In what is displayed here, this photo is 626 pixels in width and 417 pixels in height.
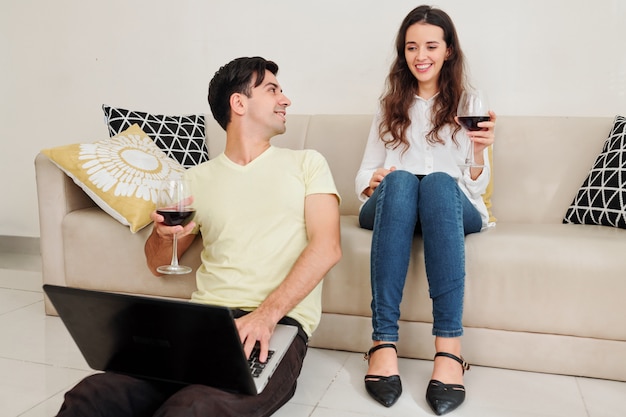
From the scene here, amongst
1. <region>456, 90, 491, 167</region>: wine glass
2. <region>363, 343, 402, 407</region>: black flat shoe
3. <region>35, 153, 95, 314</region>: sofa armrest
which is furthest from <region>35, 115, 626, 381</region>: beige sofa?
<region>456, 90, 491, 167</region>: wine glass

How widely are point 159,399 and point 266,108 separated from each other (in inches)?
32.0

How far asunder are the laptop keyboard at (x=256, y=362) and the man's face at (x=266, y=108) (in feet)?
2.10

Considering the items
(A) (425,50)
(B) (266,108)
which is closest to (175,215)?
(B) (266,108)

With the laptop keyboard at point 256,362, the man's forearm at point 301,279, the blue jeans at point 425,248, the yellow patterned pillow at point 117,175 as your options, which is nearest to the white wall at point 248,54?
the yellow patterned pillow at point 117,175

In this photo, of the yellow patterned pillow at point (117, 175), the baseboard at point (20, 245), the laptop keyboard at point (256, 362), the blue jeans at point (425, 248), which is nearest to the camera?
the laptop keyboard at point (256, 362)

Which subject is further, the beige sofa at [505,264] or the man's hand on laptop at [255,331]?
the beige sofa at [505,264]

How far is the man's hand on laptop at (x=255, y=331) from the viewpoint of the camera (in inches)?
50.9

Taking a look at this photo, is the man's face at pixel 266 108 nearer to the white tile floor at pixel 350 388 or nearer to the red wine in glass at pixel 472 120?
the red wine in glass at pixel 472 120

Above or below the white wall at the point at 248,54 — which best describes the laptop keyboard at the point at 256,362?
below

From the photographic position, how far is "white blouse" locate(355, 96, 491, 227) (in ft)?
6.85

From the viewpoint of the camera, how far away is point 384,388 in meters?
1.60

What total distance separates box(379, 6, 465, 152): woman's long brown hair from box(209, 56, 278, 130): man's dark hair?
1.91 feet

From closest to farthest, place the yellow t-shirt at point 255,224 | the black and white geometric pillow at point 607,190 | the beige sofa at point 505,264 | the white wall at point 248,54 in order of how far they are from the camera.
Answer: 1. the yellow t-shirt at point 255,224
2. the beige sofa at point 505,264
3. the black and white geometric pillow at point 607,190
4. the white wall at point 248,54

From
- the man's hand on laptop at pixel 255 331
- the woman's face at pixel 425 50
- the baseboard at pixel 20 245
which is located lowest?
the baseboard at pixel 20 245
